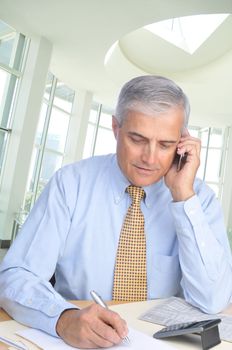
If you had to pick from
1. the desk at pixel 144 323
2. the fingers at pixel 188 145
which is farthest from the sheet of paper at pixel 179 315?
the fingers at pixel 188 145

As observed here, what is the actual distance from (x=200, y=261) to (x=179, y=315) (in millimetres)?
226

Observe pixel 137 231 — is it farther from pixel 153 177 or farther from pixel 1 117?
pixel 1 117

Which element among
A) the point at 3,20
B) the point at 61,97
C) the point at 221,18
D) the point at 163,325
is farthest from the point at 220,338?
the point at 61,97

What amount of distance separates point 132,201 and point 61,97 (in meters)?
9.63

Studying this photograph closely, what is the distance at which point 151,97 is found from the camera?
1400mm

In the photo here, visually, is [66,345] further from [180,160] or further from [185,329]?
[180,160]

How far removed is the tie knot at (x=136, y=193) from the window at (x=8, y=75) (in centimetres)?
675

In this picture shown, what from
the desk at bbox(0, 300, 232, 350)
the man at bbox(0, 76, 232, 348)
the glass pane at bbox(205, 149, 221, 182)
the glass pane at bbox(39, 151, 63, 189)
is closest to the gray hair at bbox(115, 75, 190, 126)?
the man at bbox(0, 76, 232, 348)

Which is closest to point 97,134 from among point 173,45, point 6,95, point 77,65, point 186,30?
point 77,65

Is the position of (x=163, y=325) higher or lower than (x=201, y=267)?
lower

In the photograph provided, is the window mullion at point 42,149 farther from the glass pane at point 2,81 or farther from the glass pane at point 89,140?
the glass pane at point 89,140

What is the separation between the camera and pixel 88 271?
4.87 feet

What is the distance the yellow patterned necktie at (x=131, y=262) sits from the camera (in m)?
1.49

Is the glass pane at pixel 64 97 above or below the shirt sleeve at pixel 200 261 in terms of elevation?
above
